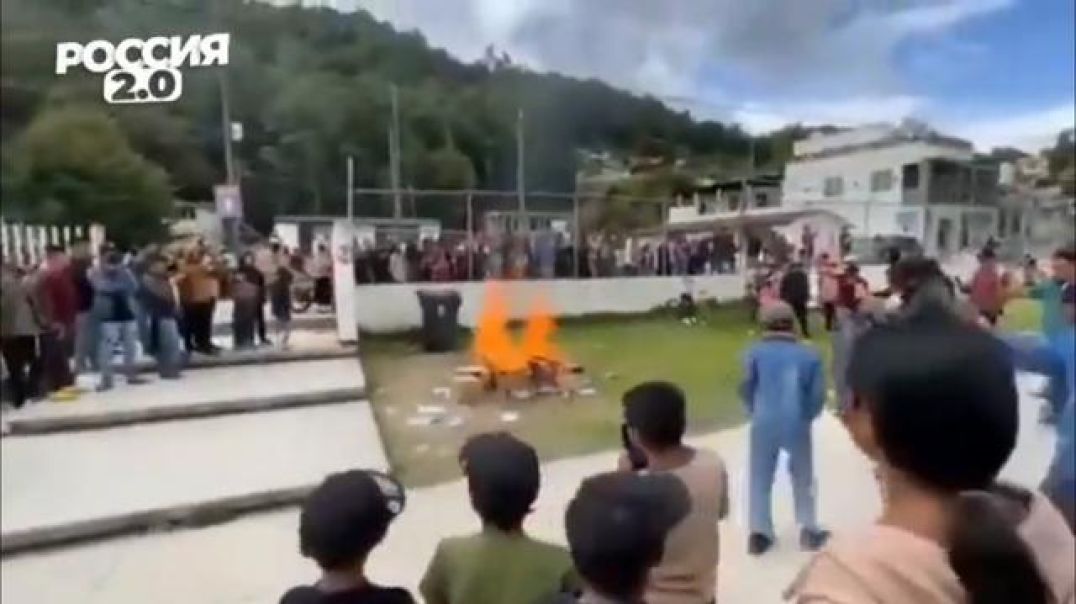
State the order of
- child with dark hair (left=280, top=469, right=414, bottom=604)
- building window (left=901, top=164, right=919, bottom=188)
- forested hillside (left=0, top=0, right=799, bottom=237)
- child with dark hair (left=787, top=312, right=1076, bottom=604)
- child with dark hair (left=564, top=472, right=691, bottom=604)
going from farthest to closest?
building window (left=901, top=164, right=919, bottom=188) < forested hillside (left=0, top=0, right=799, bottom=237) < child with dark hair (left=280, top=469, right=414, bottom=604) < child with dark hair (left=564, top=472, right=691, bottom=604) < child with dark hair (left=787, top=312, right=1076, bottom=604)

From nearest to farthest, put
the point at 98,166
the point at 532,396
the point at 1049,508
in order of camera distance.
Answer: the point at 1049,508, the point at 98,166, the point at 532,396

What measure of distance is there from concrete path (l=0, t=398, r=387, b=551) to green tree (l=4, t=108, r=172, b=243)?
223 mm

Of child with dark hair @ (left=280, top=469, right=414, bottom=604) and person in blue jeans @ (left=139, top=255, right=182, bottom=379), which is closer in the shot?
child with dark hair @ (left=280, top=469, right=414, bottom=604)

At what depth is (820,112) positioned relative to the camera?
137cm

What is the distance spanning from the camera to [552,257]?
4.39 feet

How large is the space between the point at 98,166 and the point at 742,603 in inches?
33.4

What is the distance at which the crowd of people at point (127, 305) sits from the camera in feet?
4.16

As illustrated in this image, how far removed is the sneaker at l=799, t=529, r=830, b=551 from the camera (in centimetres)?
133

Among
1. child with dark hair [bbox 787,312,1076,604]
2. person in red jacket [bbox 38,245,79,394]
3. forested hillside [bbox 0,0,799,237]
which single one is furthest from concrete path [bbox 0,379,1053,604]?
child with dark hair [bbox 787,312,1076,604]

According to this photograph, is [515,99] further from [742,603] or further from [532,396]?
[742,603]

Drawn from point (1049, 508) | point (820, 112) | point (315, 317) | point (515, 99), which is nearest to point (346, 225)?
point (315, 317)

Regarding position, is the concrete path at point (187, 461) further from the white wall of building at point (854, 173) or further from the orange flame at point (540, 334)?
the white wall of building at point (854, 173)

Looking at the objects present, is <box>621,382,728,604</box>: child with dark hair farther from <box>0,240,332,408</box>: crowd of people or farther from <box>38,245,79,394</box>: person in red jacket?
<box>38,245,79,394</box>: person in red jacket

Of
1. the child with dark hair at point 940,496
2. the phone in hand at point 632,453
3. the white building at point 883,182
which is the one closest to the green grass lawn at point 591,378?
the phone in hand at point 632,453
